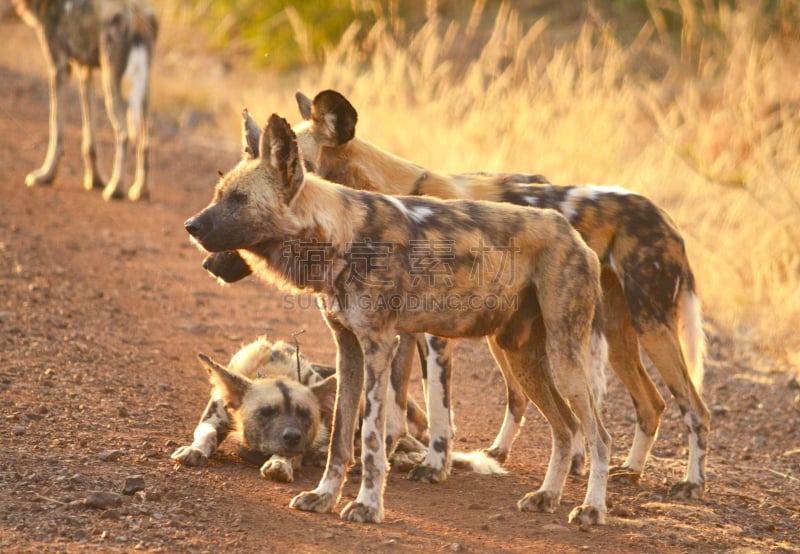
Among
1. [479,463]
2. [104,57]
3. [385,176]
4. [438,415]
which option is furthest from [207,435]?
[104,57]

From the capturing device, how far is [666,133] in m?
7.83

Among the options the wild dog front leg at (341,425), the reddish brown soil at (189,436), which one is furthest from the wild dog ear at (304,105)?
the wild dog front leg at (341,425)

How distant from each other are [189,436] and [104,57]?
16.6 ft

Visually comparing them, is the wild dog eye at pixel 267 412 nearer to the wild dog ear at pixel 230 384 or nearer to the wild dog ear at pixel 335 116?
the wild dog ear at pixel 230 384

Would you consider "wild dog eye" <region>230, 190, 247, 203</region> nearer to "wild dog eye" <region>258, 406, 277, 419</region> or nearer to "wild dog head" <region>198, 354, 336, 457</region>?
"wild dog head" <region>198, 354, 336, 457</region>

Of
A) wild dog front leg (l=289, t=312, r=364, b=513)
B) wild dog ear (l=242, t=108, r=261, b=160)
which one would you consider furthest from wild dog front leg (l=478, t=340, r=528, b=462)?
wild dog ear (l=242, t=108, r=261, b=160)

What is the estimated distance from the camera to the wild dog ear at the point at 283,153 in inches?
134

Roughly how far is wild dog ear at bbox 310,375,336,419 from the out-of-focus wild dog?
40cm

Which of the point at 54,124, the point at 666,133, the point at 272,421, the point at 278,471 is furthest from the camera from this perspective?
the point at 54,124

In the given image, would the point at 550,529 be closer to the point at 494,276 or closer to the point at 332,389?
the point at 494,276

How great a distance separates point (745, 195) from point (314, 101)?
162 inches

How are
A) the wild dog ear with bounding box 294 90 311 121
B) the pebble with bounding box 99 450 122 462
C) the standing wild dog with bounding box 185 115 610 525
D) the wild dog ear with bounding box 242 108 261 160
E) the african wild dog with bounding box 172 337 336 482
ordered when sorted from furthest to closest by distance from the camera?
the wild dog ear with bounding box 294 90 311 121 < the african wild dog with bounding box 172 337 336 482 < the pebble with bounding box 99 450 122 462 < the wild dog ear with bounding box 242 108 261 160 < the standing wild dog with bounding box 185 115 610 525

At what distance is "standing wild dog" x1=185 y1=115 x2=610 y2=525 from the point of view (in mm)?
3486

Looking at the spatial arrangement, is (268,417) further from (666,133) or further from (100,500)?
(666,133)
